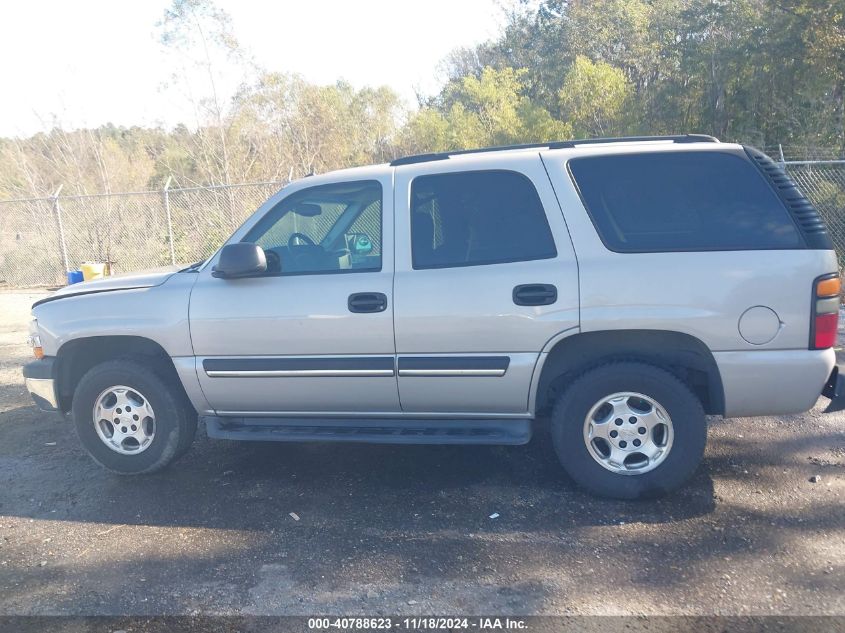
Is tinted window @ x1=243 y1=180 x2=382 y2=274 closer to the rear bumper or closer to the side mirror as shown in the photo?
the side mirror

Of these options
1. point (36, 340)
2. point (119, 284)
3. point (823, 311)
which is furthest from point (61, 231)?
point (823, 311)

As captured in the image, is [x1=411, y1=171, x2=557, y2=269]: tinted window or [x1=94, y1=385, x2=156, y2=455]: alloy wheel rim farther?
[x1=94, y1=385, x2=156, y2=455]: alloy wheel rim

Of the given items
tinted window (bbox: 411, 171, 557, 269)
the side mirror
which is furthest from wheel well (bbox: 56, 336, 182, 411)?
tinted window (bbox: 411, 171, 557, 269)

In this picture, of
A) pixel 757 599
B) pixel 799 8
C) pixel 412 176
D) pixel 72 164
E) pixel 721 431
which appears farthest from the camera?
pixel 72 164

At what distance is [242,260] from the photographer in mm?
4316

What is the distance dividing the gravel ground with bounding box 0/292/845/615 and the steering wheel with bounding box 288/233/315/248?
4.95 feet

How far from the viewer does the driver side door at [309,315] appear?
431 cm

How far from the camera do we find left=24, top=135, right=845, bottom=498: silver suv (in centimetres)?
391

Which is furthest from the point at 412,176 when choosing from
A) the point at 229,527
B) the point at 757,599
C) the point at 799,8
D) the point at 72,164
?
the point at 72,164

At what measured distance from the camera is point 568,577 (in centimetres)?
339

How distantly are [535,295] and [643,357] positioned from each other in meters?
0.72

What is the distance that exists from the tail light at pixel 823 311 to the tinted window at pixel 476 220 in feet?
Answer: 4.54

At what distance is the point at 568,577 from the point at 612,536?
0.49m

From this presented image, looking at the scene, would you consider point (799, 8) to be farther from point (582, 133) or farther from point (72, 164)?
point (72, 164)
